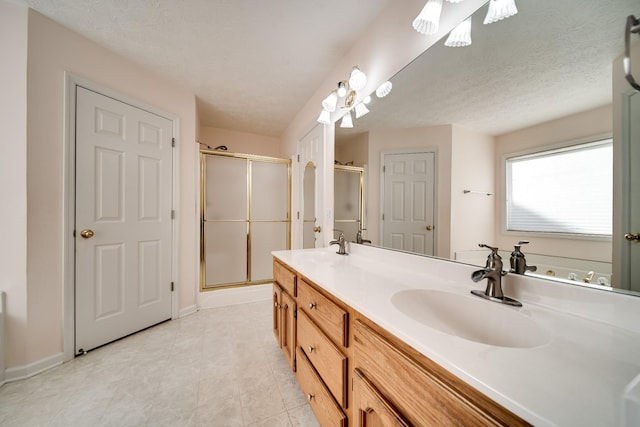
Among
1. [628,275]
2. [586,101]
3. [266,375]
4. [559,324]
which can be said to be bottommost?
[266,375]

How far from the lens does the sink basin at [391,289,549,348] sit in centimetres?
63

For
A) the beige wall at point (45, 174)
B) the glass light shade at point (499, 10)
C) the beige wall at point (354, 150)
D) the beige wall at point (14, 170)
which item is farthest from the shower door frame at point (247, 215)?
the glass light shade at point (499, 10)

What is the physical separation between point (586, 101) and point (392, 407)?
40.5 inches

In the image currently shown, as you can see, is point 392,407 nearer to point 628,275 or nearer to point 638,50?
point 628,275

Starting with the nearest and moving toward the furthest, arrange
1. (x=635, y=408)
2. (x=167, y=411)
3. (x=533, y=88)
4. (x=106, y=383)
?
(x=635, y=408)
(x=533, y=88)
(x=167, y=411)
(x=106, y=383)

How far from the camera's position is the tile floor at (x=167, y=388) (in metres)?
1.17

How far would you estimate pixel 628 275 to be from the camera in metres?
0.59

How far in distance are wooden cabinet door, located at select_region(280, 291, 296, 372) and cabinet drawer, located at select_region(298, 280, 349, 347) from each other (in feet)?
0.57

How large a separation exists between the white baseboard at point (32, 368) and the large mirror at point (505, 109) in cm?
262

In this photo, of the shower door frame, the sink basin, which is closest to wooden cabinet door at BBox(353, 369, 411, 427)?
the sink basin

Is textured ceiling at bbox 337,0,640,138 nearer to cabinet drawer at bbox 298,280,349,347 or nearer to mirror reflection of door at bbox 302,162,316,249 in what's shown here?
cabinet drawer at bbox 298,280,349,347

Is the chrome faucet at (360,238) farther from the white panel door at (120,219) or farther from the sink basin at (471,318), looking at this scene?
the white panel door at (120,219)

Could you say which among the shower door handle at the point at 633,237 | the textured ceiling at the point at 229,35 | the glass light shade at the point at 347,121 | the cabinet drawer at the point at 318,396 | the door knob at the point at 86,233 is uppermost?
the textured ceiling at the point at 229,35

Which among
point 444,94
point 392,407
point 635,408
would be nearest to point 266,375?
point 392,407
